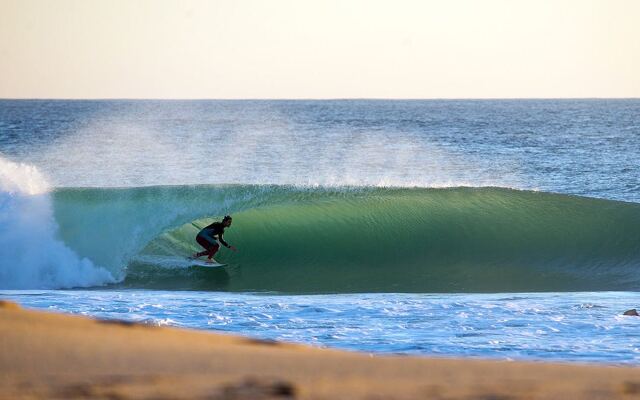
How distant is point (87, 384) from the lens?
108 inches

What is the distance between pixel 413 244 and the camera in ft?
52.0

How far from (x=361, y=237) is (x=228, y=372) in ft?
43.4

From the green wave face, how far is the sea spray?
0.73 metres

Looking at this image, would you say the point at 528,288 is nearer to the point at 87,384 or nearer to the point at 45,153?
the point at 87,384

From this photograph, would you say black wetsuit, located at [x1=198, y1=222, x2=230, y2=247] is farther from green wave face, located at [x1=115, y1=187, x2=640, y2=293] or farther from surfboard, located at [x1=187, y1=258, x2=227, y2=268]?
green wave face, located at [x1=115, y1=187, x2=640, y2=293]

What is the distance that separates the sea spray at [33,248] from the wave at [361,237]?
0.25 metres

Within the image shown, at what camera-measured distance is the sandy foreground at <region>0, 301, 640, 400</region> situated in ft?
8.95

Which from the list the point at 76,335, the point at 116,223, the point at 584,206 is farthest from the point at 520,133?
the point at 76,335

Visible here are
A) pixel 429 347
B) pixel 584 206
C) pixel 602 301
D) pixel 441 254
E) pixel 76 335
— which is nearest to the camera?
pixel 76 335

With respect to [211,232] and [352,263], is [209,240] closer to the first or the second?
[211,232]

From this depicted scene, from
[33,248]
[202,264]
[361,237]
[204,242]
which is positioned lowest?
[202,264]

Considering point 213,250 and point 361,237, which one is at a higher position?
point 361,237

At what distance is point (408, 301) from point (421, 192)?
25.4ft

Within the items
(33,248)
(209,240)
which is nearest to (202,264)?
(209,240)
